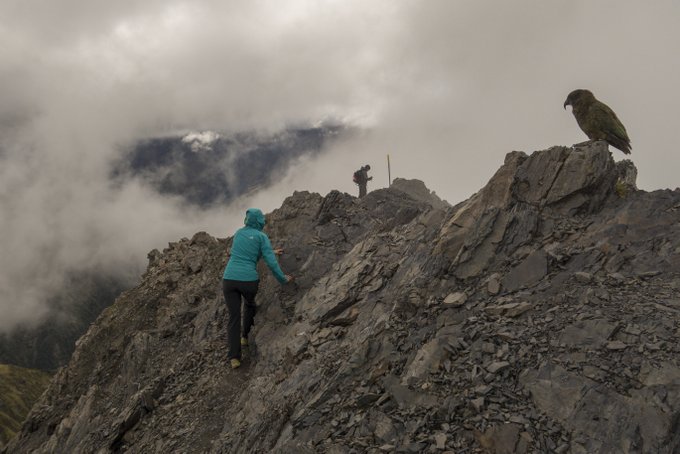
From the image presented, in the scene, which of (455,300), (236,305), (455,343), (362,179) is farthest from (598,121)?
(362,179)

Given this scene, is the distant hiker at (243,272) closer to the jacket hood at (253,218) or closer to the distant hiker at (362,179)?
the jacket hood at (253,218)

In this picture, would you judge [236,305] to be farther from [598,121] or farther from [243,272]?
[598,121]

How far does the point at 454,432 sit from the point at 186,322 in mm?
13168

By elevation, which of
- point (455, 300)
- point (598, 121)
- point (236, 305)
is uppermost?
point (598, 121)

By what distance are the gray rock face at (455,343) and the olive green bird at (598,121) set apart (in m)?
0.84

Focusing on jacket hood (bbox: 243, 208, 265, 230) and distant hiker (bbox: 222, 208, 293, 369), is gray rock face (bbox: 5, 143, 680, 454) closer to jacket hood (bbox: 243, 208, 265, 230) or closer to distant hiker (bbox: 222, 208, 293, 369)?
distant hiker (bbox: 222, 208, 293, 369)

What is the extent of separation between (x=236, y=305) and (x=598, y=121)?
38.8 feet

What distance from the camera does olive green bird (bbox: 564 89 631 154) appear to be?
36.1ft

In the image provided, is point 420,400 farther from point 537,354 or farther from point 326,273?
point 326,273

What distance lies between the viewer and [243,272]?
10641mm

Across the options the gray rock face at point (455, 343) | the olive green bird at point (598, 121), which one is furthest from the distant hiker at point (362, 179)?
the olive green bird at point (598, 121)

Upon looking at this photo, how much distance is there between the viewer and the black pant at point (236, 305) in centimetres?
1062

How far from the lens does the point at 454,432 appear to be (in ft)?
19.6

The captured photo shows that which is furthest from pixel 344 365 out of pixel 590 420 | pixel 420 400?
pixel 590 420
